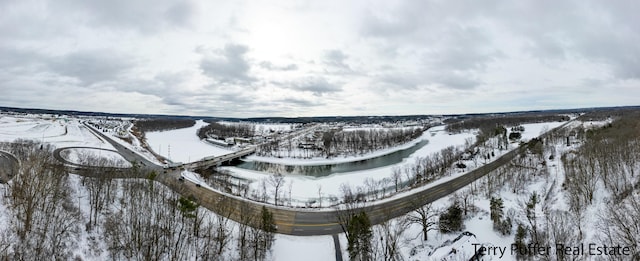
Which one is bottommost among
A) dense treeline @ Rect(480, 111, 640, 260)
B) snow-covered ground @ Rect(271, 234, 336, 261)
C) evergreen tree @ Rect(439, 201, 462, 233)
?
snow-covered ground @ Rect(271, 234, 336, 261)

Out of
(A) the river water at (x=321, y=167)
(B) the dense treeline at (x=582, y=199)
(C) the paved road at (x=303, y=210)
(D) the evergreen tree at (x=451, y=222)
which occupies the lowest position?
(A) the river water at (x=321, y=167)

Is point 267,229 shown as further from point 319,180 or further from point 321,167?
point 321,167

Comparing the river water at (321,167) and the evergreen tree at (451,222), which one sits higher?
the evergreen tree at (451,222)

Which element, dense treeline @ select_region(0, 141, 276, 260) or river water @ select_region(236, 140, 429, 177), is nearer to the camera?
dense treeline @ select_region(0, 141, 276, 260)

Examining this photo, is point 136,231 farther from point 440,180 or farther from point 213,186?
point 440,180

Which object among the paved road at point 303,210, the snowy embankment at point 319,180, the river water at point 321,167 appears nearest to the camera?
the paved road at point 303,210

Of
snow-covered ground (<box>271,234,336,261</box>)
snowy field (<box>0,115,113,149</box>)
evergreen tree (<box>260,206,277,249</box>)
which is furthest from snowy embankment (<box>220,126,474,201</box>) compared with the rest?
snowy field (<box>0,115,113,149</box>)

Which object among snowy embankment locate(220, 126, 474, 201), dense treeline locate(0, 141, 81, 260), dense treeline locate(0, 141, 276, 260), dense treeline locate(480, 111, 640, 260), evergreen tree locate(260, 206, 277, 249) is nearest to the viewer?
dense treeline locate(480, 111, 640, 260)

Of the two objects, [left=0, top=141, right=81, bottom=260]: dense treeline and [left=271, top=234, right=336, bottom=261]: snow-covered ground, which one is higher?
[left=0, top=141, right=81, bottom=260]: dense treeline

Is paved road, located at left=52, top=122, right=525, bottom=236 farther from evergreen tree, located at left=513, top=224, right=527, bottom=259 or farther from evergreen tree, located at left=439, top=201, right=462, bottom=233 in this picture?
evergreen tree, located at left=513, top=224, right=527, bottom=259

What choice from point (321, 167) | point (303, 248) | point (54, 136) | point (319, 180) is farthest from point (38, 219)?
point (54, 136)

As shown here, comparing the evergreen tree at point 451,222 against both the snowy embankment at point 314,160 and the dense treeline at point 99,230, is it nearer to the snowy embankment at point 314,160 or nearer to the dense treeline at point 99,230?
the dense treeline at point 99,230

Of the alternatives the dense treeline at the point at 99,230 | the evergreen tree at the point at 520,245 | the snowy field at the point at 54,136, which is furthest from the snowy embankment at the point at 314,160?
the evergreen tree at the point at 520,245
